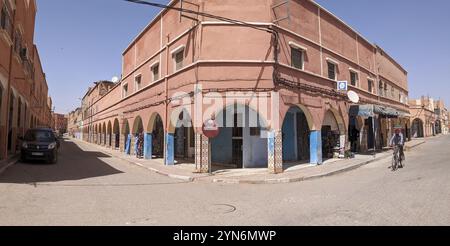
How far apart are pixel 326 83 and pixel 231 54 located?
6.91 metres

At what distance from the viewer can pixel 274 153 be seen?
14.1 m

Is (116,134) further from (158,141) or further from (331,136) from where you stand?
(331,136)

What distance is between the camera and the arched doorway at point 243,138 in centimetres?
1583

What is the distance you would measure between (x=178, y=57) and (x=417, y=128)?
50198mm

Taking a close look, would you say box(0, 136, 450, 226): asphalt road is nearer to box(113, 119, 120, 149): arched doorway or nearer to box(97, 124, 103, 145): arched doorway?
box(113, 119, 120, 149): arched doorway

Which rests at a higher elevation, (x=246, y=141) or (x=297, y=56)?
(x=297, y=56)

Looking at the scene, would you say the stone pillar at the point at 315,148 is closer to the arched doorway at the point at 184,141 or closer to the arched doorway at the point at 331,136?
the arched doorway at the point at 331,136

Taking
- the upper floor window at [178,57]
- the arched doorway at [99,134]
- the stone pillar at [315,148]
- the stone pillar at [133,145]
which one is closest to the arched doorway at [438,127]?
the stone pillar at [315,148]

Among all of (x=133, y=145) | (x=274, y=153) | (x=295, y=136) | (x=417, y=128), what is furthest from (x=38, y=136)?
(x=417, y=128)

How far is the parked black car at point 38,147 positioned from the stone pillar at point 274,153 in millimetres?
11043

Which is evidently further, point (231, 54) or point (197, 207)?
point (231, 54)
